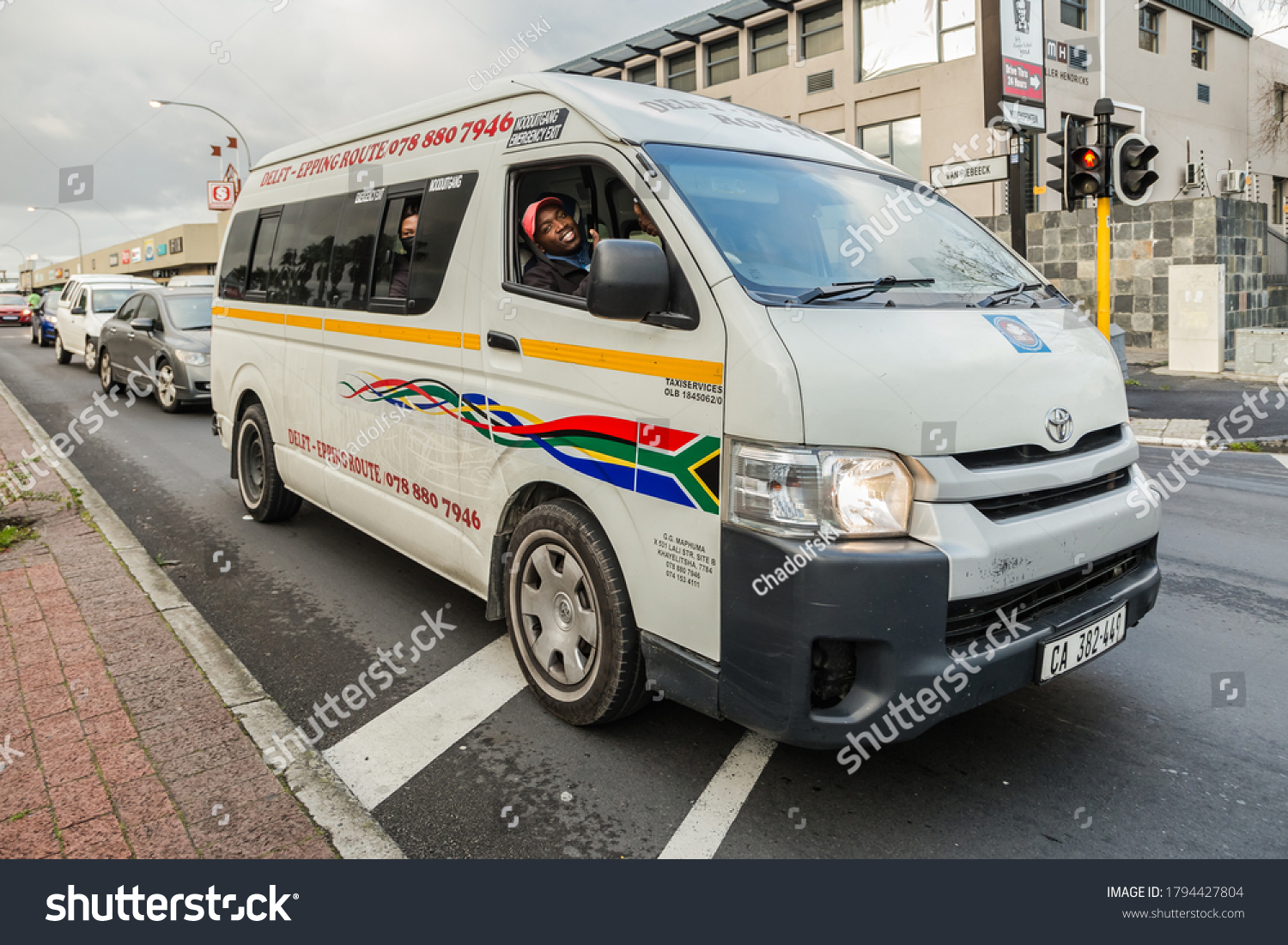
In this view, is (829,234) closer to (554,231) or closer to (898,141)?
(554,231)

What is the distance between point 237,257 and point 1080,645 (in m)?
6.18

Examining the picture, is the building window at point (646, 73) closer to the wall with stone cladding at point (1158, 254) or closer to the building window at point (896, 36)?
the building window at point (896, 36)

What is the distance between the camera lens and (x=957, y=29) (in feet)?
82.8

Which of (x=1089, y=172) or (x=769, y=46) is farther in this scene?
(x=769, y=46)

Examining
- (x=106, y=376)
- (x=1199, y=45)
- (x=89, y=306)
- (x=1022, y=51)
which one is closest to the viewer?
(x=1022, y=51)

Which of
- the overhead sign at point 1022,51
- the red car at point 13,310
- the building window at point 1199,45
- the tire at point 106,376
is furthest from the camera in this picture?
the red car at point 13,310

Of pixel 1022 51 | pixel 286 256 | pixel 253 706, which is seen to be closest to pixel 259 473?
pixel 286 256

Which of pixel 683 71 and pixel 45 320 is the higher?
pixel 683 71

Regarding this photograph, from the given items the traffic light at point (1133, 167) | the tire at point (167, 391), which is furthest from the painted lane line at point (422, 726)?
the tire at point (167, 391)

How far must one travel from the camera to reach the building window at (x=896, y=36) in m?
25.8

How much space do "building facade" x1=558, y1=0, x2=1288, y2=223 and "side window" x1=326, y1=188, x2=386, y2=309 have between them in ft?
65.7

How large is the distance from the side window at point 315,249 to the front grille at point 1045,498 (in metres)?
3.96

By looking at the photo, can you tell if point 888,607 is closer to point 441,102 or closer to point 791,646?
point 791,646
